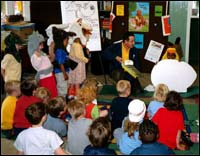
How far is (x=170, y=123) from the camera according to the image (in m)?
3.52

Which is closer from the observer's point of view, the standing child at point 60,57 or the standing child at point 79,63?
the standing child at point 60,57

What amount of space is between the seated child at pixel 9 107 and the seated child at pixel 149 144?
1.60m

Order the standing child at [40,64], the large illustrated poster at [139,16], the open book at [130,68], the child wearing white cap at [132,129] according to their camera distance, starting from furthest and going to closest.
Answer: the large illustrated poster at [139,16], the open book at [130,68], the standing child at [40,64], the child wearing white cap at [132,129]

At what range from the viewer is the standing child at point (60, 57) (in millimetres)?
5145

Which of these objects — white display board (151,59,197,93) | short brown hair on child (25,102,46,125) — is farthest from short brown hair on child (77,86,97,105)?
white display board (151,59,197,93)

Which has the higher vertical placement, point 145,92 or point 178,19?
point 178,19

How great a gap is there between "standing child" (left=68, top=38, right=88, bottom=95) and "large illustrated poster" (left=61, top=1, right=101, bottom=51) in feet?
2.99

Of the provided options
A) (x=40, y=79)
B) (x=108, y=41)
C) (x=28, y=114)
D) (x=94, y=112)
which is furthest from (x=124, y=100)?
(x=108, y=41)

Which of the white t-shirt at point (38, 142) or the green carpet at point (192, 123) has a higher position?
the white t-shirt at point (38, 142)

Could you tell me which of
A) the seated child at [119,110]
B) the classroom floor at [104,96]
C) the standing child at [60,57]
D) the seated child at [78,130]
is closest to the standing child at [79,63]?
the standing child at [60,57]

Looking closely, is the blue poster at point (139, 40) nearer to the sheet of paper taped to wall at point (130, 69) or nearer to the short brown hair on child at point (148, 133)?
the sheet of paper taped to wall at point (130, 69)

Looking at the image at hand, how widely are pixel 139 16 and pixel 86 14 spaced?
1.31 m

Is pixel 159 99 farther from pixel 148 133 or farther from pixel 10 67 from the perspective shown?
pixel 10 67

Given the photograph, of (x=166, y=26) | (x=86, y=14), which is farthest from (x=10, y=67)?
(x=166, y=26)
